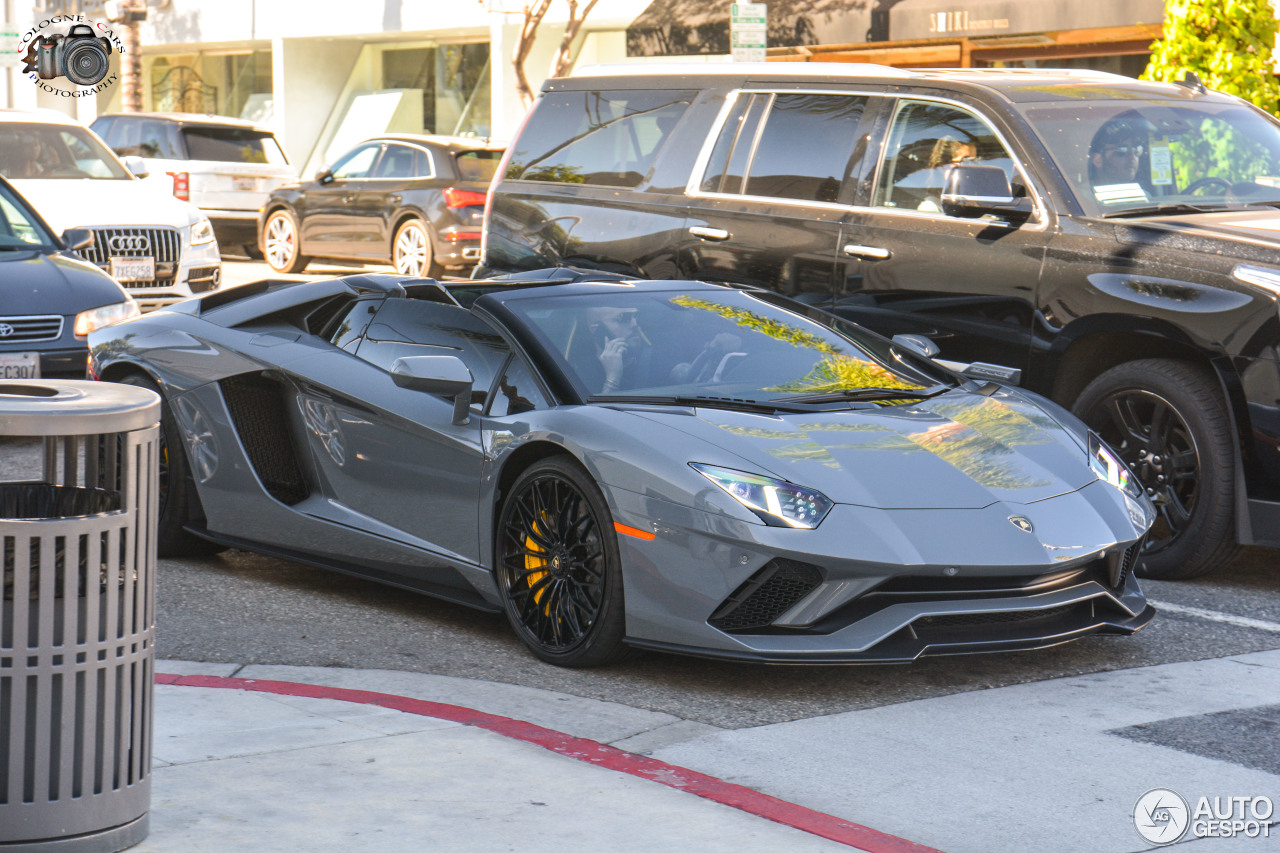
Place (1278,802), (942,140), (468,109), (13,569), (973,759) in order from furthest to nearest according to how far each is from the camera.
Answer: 1. (468,109)
2. (942,140)
3. (973,759)
4. (1278,802)
5. (13,569)

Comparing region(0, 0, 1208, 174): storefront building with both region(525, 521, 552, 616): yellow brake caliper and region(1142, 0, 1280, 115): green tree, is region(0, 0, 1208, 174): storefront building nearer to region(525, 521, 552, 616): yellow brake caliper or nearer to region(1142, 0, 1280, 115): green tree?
region(1142, 0, 1280, 115): green tree

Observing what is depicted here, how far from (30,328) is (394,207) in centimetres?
995

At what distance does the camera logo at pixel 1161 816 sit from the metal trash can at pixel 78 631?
2.28 m

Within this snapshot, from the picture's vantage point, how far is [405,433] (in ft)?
19.5

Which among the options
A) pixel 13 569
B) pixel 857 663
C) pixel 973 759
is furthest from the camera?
pixel 857 663

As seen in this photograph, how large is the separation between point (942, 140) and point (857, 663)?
3590 millimetres

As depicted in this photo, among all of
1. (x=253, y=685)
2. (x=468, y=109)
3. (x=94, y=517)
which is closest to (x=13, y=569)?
(x=94, y=517)

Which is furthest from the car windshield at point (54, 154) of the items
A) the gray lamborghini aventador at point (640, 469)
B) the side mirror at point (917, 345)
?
the side mirror at point (917, 345)

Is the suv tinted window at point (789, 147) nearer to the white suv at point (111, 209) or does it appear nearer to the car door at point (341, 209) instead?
the white suv at point (111, 209)

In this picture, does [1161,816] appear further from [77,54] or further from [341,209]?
[77,54]

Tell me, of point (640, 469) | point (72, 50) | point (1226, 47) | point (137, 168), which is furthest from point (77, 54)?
point (640, 469)

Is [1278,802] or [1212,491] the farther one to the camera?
[1212,491]

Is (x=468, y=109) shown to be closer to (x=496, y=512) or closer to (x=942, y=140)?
(x=942, y=140)

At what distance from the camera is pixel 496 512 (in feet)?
18.6
